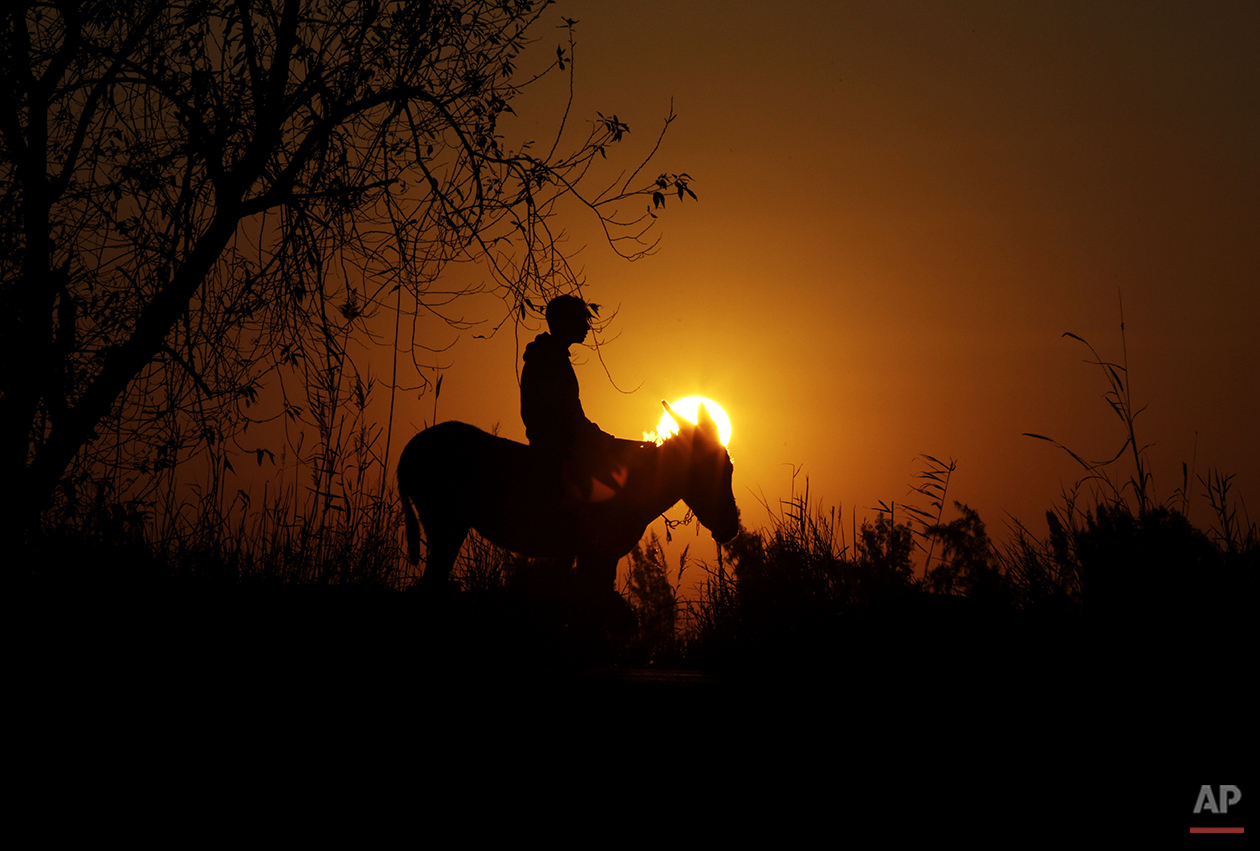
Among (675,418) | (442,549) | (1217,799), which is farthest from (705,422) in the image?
(1217,799)

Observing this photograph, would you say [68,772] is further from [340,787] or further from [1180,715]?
[1180,715]

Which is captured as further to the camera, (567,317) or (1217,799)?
(567,317)

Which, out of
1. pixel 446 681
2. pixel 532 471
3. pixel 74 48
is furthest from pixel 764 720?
pixel 74 48

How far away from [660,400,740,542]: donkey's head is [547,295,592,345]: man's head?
0.83 m

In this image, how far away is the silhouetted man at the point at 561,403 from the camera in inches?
205

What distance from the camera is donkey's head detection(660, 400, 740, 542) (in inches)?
223

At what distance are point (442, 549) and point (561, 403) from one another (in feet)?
4.25

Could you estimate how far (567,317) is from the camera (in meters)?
5.28

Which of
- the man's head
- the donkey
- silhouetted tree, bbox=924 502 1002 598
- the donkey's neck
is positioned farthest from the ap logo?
the man's head

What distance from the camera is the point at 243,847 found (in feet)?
6.69

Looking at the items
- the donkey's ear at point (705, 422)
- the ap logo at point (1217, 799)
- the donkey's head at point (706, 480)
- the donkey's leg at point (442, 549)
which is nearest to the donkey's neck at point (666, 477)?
the donkey's head at point (706, 480)

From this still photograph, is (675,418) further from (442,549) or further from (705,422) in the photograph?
(442,549)

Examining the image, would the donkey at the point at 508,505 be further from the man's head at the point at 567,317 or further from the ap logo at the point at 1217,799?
the ap logo at the point at 1217,799

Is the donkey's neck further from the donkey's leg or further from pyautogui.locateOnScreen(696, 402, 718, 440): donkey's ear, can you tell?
the donkey's leg
